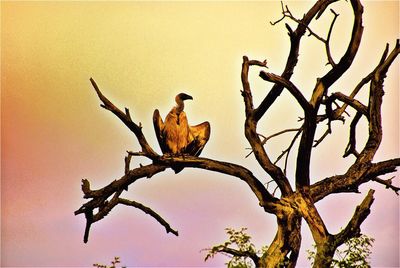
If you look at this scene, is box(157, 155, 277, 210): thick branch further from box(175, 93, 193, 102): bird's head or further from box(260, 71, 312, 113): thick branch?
box(175, 93, 193, 102): bird's head

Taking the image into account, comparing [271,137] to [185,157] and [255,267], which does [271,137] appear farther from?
[255,267]

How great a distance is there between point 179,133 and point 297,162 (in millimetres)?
2272

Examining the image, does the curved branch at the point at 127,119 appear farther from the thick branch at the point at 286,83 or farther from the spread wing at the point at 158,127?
the thick branch at the point at 286,83

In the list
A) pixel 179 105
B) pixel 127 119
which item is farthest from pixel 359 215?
pixel 179 105

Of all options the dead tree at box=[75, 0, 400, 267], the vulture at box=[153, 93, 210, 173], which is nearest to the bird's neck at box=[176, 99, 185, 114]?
the vulture at box=[153, 93, 210, 173]

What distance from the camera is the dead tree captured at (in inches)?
311

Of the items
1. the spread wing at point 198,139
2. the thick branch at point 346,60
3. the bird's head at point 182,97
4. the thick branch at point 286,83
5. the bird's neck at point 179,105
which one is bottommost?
the thick branch at point 286,83

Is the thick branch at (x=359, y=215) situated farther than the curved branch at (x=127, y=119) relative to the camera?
No

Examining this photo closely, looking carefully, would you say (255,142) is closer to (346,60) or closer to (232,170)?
(232,170)

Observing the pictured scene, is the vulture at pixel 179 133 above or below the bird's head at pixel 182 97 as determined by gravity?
below

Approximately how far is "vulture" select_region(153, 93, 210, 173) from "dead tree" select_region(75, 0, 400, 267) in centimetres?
125

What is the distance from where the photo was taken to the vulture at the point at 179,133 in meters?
9.92

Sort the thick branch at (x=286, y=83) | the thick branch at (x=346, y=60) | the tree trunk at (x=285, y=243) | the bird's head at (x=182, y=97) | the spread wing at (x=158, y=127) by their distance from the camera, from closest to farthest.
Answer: the thick branch at (x=286, y=83), the tree trunk at (x=285, y=243), the thick branch at (x=346, y=60), the spread wing at (x=158, y=127), the bird's head at (x=182, y=97)

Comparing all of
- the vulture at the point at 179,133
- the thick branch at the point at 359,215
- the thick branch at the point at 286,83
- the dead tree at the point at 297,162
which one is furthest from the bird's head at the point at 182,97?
the thick branch at the point at 359,215
